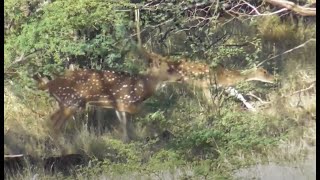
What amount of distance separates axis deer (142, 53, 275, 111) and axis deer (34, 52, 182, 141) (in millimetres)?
54

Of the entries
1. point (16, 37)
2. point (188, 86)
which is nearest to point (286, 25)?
point (188, 86)

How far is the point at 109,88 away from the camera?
3881 millimetres

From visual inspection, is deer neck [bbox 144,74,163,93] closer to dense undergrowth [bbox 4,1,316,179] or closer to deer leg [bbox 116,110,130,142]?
dense undergrowth [bbox 4,1,316,179]

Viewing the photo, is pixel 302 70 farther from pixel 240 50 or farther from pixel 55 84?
pixel 55 84

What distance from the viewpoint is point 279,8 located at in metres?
3.79

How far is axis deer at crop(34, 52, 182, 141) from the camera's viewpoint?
387 cm

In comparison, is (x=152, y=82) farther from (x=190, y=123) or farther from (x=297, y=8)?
(x=297, y=8)

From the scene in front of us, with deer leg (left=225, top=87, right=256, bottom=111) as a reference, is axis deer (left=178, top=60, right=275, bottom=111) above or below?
above

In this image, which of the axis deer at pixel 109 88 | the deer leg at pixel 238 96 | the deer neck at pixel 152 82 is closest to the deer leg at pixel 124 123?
the axis deer at pixel 109 88

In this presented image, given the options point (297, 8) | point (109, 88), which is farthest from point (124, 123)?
point (297, 8)

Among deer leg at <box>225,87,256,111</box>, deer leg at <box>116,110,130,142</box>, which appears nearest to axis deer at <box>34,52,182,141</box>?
deer leg at <box>116,110,130,142</box>

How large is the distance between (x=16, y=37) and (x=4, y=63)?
0.55 ft

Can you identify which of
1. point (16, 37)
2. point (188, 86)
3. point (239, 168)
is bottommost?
point (239, 168)

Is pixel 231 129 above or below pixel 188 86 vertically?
below
